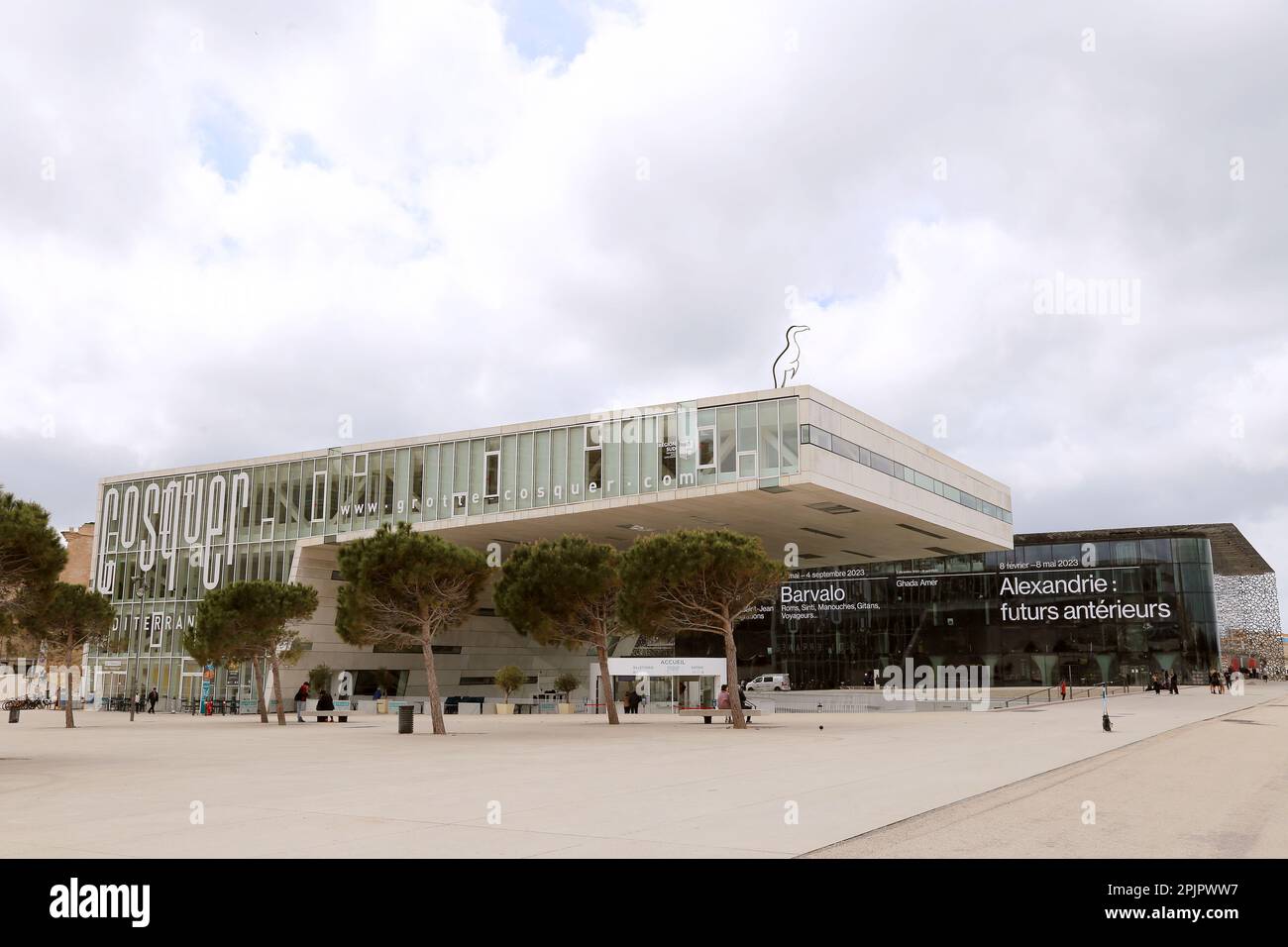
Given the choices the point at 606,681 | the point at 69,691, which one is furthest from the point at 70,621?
the point at 606,681

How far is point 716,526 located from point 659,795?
3438 centimetres

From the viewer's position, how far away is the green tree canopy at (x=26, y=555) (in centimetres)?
2081

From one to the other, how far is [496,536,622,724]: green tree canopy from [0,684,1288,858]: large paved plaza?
753cm

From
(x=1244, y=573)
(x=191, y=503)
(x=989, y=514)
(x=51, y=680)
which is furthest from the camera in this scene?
(x=1244, y=573)

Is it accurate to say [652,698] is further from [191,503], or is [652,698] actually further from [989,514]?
[191,503]

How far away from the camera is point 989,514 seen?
54.4 m

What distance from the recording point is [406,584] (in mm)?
31141

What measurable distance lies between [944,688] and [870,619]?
936 centimetres

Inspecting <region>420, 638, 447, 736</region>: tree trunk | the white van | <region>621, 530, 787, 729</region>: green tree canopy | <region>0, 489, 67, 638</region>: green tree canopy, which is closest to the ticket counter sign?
<region>420, 638, 447, 736</region>: tree trunk

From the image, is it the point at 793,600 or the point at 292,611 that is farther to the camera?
the point at 793,600

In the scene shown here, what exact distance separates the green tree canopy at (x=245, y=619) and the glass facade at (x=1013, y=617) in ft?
188

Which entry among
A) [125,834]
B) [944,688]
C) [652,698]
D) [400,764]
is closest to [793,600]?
[944,688]

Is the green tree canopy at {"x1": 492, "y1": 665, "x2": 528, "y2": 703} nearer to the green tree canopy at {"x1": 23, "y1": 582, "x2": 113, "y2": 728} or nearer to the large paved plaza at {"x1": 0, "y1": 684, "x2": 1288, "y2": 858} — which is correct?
the green tree canopy at {"x1": 23, "y1": 582, "x2": 113, "y2": 728}
